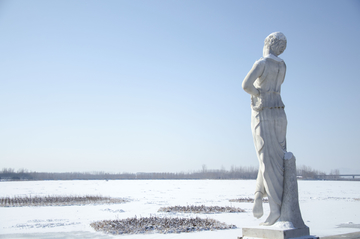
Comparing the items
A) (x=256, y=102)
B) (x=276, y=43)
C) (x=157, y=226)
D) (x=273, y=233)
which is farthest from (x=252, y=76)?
(x=157, y=226)

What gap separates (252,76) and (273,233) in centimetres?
282

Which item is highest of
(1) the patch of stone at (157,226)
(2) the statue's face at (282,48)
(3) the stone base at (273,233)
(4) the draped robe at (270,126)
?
(2) the statue's face at (282,48)

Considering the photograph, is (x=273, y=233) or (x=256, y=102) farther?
(x=256, y=102)

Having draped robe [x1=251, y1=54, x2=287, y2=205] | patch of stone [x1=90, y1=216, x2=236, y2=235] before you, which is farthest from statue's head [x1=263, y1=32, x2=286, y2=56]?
patch of stone [x1=90, y1=216, x2=236, y2=235]

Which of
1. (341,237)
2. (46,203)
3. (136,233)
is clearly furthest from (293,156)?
(46,203)

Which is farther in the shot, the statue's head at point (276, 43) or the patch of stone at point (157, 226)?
the patch of stone at point (157, 226)

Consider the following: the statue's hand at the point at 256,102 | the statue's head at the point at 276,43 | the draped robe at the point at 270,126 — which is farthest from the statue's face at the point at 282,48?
the statue's hand at the point at 256,102

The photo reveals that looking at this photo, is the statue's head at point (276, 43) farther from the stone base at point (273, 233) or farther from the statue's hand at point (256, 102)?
the stone base at point (273, 233)

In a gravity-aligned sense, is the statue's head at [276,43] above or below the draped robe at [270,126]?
above

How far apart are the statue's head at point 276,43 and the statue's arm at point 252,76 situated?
0.52m

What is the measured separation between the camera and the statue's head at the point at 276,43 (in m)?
6.23

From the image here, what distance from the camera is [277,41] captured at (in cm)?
623

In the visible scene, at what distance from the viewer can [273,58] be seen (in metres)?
6.12

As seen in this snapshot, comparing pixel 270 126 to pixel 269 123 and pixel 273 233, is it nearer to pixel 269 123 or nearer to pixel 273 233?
pixel 269 123
